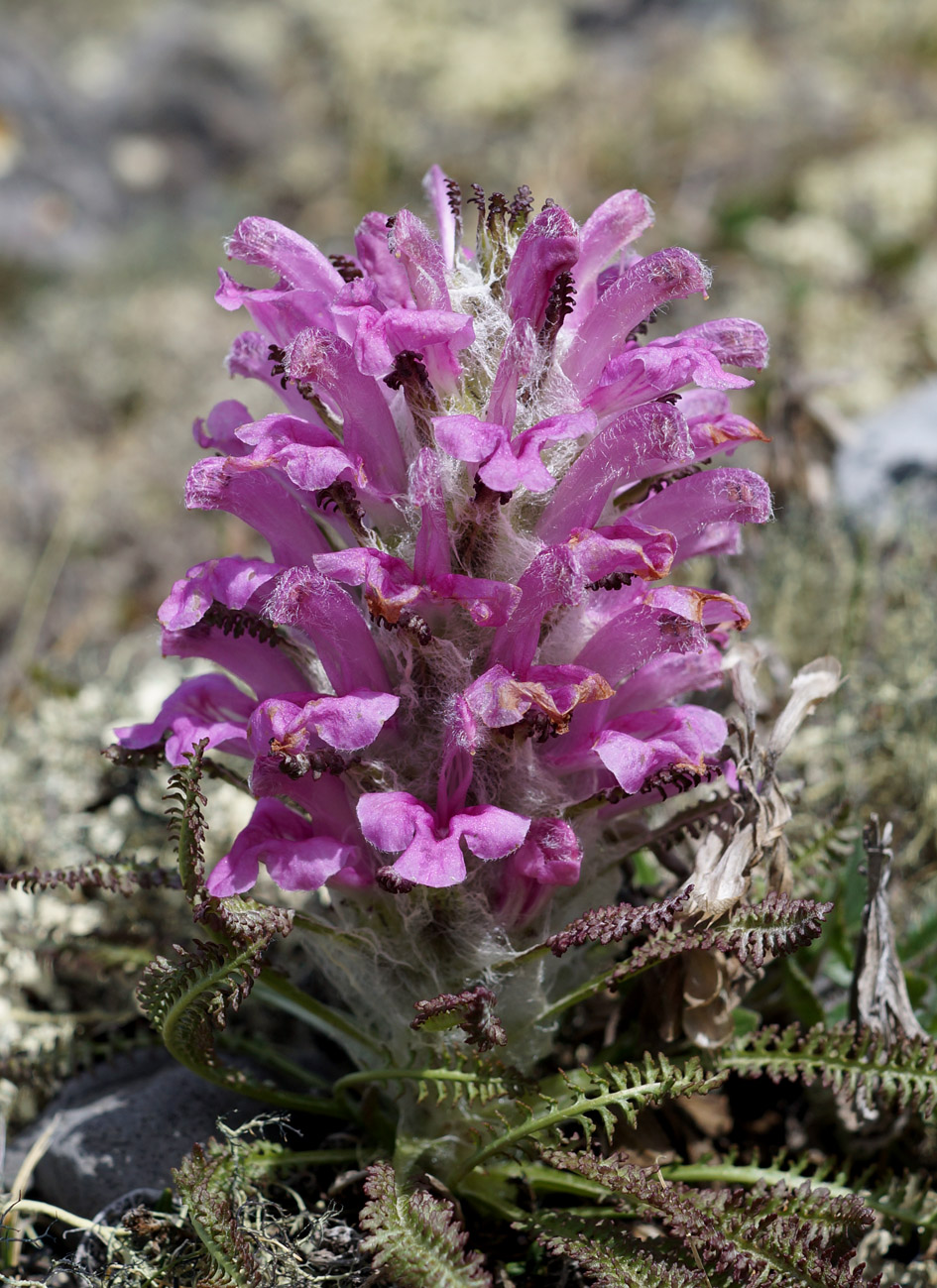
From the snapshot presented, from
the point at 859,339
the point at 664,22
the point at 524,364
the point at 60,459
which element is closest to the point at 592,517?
the point at 524,364

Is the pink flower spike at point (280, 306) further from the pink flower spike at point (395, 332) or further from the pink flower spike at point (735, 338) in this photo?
the pink flower spike at point (735, 338)

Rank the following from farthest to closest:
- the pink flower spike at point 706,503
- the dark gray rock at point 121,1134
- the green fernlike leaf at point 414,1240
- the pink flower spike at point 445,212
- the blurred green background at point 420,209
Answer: the blurred green background at point 420,209, the dark gray rock at point 121,1134, the pink flower spike at point 445,212, the pink flower spike at point 706,503, the green fernlike leaf at point 414,1240

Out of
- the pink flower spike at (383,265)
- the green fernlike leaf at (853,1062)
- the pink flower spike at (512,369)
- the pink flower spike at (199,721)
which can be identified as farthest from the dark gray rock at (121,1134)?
the pink flower spike at (383,265)

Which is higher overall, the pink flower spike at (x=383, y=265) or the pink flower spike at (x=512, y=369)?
the pink flower spike at (x=383, y=265)

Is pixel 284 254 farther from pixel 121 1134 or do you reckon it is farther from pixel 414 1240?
pixel 121 1134

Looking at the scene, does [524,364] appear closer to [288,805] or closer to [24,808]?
[288,805]

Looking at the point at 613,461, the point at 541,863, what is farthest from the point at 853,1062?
the point at 613,461

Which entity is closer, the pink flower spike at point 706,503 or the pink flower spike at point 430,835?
the pink flower spike at point 430,835
